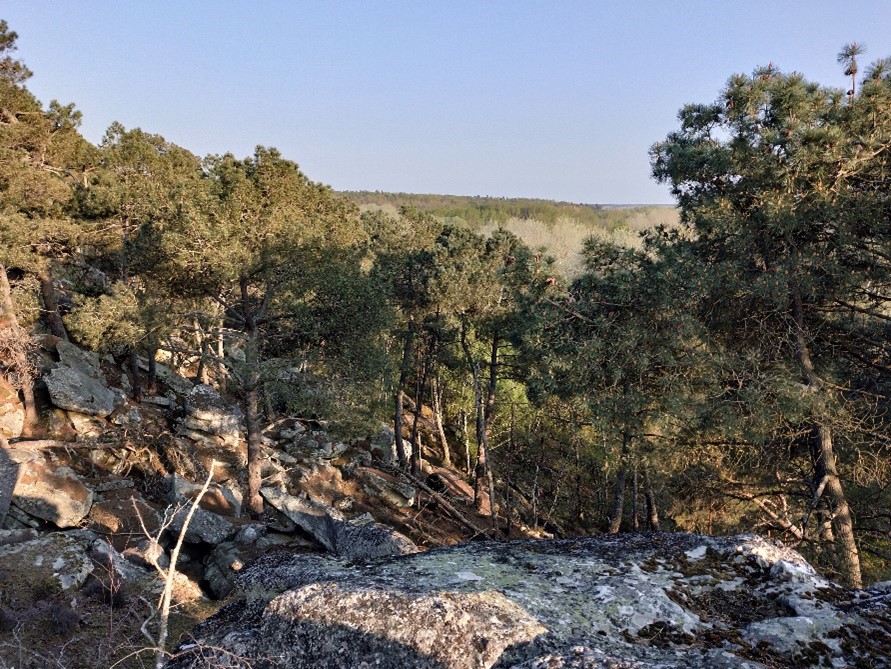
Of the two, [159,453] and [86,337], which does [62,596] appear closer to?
[86,337]

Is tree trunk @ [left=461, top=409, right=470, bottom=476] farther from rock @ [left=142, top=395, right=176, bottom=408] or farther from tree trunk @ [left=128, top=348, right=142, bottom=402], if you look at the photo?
tree trunk @ [left=128, top=348, right=142, bottom=402]

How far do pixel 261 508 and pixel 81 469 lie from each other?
5.26m

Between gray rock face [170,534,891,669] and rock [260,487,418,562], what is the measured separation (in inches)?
102

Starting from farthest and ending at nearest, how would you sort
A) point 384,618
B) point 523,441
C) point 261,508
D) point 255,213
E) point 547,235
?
point 547,235 → point 523,441 → point 261,508 → point 255,213 → point 384,618

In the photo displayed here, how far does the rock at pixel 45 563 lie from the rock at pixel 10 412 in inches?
230

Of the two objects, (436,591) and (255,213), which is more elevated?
(255,213)

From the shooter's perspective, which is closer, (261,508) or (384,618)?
(384,618)

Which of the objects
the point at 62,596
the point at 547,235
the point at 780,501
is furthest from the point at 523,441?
the point at 547,235

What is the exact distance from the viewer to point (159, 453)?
674 inches

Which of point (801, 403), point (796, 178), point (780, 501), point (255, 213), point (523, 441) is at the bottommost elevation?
point (523, 441)

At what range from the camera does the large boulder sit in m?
12.1

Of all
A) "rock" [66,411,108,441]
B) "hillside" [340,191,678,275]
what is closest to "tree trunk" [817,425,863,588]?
"rock" [66,411,108,441]

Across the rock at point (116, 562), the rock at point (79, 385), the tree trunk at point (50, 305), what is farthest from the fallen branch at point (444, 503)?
the tree trunk at point (50, 305)

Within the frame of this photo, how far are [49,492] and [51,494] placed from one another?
0.09 meters
